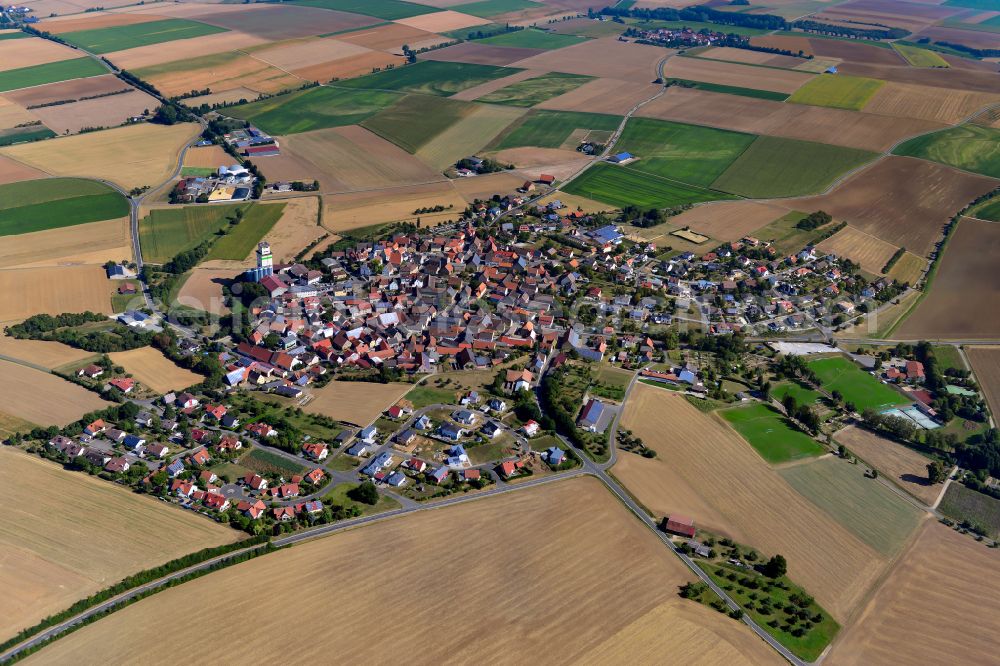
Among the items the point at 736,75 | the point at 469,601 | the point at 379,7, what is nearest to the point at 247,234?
the point at 469,601

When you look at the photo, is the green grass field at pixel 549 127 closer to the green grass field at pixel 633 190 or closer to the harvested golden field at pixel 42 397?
the green grass field at pixel 633 190

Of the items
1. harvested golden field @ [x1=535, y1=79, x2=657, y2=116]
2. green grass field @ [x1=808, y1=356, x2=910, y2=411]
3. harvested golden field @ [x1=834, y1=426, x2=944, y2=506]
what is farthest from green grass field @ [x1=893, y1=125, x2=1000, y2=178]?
harvested golden field @ [x1=834, y1=426, x2=944, y2=506]

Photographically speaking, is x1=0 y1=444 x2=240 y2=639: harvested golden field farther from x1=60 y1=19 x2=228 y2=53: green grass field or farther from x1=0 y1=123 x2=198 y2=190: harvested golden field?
x1=60 y1=19 x2=228 y2=53: green grass field

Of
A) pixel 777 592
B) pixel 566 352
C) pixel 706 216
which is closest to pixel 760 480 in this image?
pixel 777 592

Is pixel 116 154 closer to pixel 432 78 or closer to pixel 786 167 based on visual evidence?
pixel 432 78

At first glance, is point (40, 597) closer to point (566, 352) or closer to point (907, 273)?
point (566, 352)

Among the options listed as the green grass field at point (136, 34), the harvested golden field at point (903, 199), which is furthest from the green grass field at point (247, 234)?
the green grass field at point (136, 34)

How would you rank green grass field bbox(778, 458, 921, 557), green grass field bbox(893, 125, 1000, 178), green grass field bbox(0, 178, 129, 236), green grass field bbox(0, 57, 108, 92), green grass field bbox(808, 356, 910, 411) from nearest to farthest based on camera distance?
green grass field bbox(778, 458, 921, 557)
green grass field bbox(808, 356, 910, 411)
green grass field bbox(0, 178, 129, 236)
green grass field bbox(893, 125, 1000, 178)
green grass field bbox(0, 57, 108, 92)
